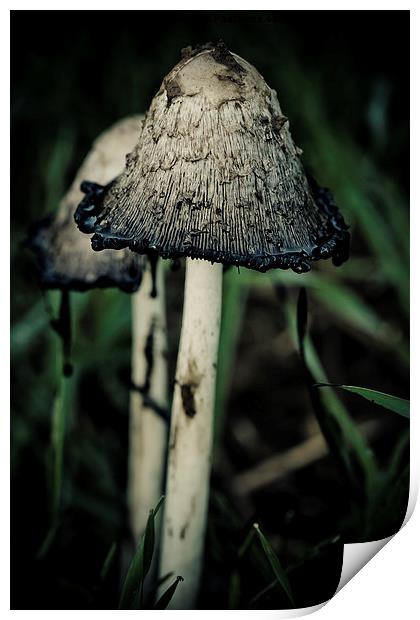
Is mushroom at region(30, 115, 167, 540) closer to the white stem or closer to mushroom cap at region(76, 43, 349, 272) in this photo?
the white stem

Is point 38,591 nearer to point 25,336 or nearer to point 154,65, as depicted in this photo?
point 25,336

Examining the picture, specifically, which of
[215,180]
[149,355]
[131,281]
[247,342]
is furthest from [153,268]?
[247,342]

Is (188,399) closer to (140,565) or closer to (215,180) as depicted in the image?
(140,565)

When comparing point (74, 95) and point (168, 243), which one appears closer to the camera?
point (168, 243)

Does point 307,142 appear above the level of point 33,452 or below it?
above

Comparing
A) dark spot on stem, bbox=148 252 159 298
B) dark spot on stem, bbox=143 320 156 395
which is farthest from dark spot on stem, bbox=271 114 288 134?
dark spot on stem, bbox=143 320 156 395

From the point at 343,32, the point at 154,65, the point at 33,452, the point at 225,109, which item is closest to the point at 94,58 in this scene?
the point at 154,65
